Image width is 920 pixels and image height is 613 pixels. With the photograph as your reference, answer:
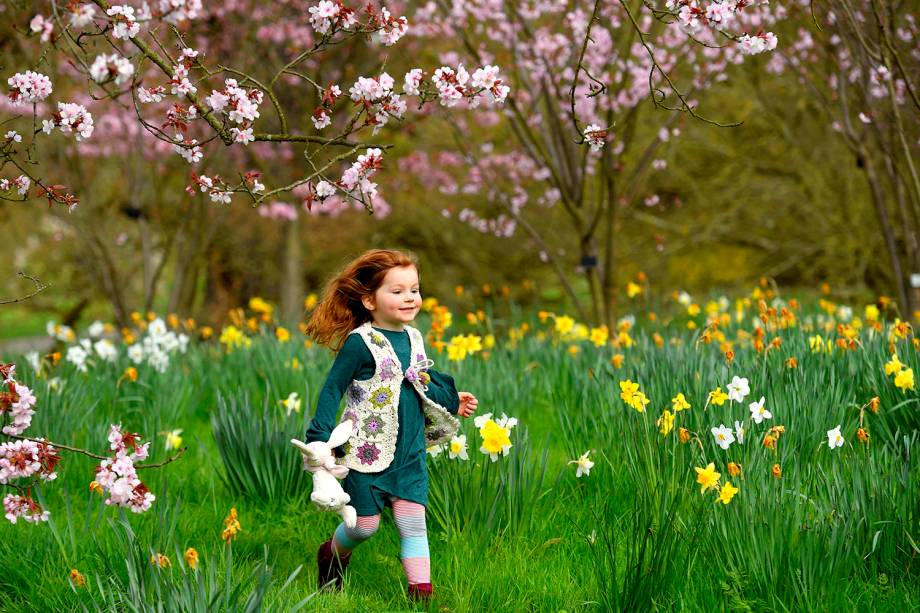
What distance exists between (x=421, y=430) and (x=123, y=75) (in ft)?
4.62

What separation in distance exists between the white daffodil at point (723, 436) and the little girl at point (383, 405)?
31.4 inches

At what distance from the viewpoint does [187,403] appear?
5.02 meters

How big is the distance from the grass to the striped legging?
0.09m

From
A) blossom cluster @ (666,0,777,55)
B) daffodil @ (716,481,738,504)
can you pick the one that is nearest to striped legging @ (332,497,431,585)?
daffodil @ (716,481,738,504)

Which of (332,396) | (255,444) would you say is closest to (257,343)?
(255,444)

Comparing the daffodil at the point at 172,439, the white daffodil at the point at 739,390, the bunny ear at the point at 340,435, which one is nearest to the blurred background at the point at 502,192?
the daffodil at the point at 172,439

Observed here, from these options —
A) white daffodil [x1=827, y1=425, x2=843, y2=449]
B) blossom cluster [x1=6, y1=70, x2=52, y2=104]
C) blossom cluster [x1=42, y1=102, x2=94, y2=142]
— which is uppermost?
blossom cluster [x1=6, y1=70, x2=52, y2=104]

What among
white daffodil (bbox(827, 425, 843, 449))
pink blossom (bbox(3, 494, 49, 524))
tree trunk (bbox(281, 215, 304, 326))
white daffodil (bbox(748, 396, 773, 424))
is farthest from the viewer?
tree trunk (bbox(281, 215, 304, 326))

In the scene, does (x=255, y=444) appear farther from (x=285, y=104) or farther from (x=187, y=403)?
(x=285, y=104)

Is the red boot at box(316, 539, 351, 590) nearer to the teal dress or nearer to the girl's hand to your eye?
the teal dress

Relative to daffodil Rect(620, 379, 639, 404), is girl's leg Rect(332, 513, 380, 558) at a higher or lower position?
lower

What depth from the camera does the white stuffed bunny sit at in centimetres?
270

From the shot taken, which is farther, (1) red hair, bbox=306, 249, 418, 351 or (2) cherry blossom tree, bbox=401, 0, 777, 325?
(2) cherry blossom tree, bbox=401, 0, 777, 325

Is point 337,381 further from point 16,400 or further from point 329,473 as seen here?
point 16,400
